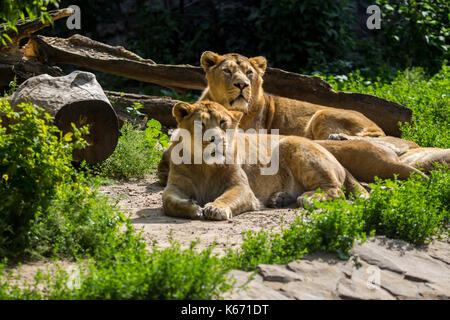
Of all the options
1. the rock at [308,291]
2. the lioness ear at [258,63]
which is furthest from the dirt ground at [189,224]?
the lioness ear at [258,63]

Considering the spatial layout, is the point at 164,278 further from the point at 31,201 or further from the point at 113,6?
the point at 113,6

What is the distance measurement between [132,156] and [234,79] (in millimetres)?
1790

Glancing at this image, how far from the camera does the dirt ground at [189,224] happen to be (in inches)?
227

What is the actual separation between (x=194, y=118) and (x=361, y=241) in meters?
2.36

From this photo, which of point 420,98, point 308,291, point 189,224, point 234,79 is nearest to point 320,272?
point 308,291

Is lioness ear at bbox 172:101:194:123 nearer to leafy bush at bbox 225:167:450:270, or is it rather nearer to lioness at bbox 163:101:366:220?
lioness at bbox 163:101:366:220

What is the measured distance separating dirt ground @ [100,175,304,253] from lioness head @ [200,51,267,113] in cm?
193

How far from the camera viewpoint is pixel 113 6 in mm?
16734

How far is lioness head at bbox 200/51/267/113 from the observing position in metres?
9.05

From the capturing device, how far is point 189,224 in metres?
6.36

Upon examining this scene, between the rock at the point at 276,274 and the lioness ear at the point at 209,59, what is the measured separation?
5.12 metres

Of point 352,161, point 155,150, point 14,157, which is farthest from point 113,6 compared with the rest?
point 14,157

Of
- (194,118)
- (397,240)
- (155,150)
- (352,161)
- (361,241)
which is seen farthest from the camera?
(155,150)

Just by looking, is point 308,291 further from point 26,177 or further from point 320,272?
point 26,177
